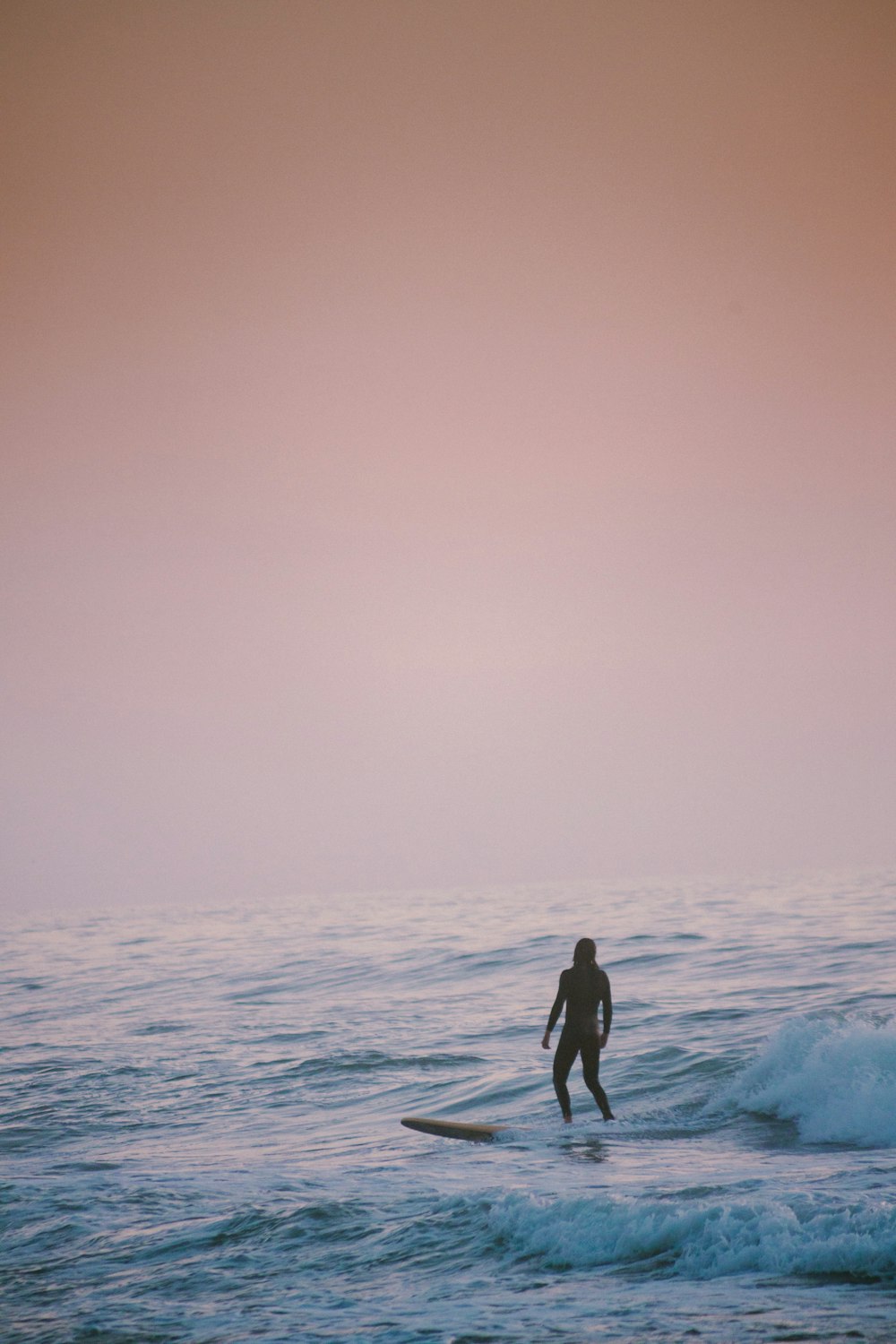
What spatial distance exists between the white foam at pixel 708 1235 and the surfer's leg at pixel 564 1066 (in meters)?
4.30

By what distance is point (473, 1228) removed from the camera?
8.33 metres

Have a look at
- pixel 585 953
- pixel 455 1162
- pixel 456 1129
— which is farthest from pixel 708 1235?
pixel 585 953

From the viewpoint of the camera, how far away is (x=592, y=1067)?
12.8 m

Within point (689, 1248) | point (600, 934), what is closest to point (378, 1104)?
point (689, 1248)

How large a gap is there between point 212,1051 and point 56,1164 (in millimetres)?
7453

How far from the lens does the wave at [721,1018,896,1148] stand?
11508 mm

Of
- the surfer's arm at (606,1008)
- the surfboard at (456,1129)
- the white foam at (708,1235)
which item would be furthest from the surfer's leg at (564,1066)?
the white foam at (708,1235)

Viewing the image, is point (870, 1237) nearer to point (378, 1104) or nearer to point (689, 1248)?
point (689, 1248)

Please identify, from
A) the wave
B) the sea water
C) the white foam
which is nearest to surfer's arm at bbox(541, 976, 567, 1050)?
the sea water

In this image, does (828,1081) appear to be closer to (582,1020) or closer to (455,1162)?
(582,1020)

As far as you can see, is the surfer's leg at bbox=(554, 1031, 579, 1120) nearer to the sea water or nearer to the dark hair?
the sea water

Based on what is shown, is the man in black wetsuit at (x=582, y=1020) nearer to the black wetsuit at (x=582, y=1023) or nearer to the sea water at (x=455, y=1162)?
the black wetsuit at (x=582, y=1023)

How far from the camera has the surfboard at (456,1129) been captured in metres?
12.0

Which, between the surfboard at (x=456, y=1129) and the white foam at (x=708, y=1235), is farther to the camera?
the surfboard at (x=456, y=1129)
